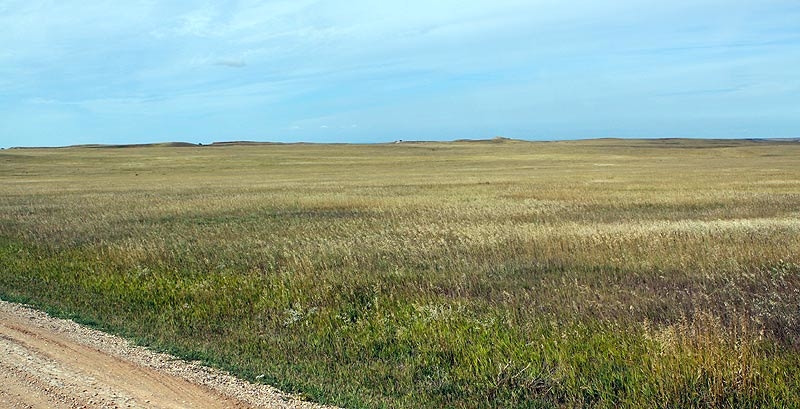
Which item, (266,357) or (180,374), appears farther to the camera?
(266,357)

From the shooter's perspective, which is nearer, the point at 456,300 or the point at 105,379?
the point at 105,379

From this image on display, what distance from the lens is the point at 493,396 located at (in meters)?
7.17

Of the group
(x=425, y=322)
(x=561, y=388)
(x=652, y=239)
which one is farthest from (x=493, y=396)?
(x=652, y=239)

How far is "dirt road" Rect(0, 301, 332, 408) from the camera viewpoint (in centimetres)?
691

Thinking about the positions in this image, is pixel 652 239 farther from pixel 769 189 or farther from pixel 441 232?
pixel 769 189

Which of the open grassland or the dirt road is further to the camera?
the open grassland

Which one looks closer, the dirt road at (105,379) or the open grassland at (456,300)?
the dirt road at (105,379)

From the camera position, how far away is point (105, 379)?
25.0 ft

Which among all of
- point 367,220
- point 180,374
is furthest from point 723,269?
point 367,220

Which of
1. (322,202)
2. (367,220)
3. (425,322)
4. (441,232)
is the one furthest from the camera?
(322,202)

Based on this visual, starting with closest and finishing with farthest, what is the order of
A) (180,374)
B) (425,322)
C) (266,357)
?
(180,374)
(266,357)
(425,322)

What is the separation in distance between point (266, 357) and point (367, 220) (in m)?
15.9

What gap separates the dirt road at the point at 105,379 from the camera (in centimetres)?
691

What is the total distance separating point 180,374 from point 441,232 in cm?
1260
